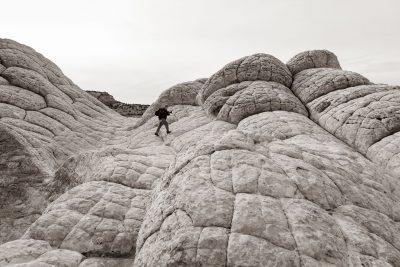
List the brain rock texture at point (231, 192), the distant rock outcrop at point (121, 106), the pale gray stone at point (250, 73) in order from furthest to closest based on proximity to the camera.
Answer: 1. the distant rock outcrop at point (121, 106)
2. the pale gray stone at point (250, 73)
3. the brain rock texture at point (231, 192)

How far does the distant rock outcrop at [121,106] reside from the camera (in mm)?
45425

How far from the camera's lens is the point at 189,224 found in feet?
21.4

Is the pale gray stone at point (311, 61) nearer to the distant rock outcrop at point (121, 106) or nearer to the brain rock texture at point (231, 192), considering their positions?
the brain rock texture at point (231, 192)

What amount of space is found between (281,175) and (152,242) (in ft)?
12.1

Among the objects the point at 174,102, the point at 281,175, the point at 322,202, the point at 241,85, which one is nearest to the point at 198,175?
the point at 281,175

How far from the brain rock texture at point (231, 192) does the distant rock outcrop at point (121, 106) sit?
2352 cm

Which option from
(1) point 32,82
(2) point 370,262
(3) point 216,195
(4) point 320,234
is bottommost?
(2) point 370,262

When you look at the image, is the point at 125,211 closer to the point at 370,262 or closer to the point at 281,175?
the point at 281,175

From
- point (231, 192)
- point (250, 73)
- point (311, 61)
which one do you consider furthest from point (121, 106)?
point (231, 192)

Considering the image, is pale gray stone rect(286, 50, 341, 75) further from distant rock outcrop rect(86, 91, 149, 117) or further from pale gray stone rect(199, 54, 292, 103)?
distant rock outcrop rect(86, 91, 149, 117)

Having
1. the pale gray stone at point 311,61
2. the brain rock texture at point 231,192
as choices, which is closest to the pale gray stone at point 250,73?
the pale gray stone at point 311,61

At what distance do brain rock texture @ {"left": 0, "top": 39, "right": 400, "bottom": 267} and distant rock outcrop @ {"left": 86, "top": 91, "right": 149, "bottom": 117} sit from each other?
23.5 m

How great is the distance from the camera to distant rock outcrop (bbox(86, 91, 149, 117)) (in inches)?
1788

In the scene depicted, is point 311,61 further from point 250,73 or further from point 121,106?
point 121,106
